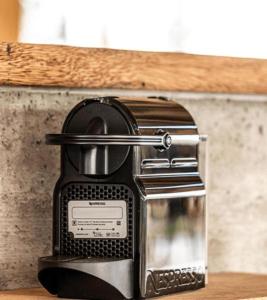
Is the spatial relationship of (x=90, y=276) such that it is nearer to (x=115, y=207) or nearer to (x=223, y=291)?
(x=115, y=207)

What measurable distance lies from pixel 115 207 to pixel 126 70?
406 mm

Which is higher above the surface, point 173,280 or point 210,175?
point 210,175

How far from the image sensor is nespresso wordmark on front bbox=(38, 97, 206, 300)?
1.90m

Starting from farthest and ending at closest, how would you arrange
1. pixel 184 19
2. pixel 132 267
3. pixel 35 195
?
pixel 184 19 < pixel 35 195 < pixel 132 267

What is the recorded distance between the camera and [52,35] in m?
2.13

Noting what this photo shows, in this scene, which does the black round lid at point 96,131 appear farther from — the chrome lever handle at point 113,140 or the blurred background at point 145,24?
the blurred background at point 145,24

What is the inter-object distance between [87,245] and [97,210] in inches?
2.9

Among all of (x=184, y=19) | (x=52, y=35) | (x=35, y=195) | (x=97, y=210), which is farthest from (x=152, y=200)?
(x=184, y=19)

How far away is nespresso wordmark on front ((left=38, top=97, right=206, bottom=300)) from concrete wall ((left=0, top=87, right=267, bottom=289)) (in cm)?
14

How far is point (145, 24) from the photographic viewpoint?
90.7 inches

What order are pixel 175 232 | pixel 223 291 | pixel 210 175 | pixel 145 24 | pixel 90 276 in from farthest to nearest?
pixel 210 175 < pixel 145 24 < pixel 223 291 < pixel 175 232 < pixel 90 276

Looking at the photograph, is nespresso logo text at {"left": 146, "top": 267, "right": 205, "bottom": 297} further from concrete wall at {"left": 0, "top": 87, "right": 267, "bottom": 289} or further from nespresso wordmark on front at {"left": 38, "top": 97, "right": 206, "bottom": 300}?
concrete wall at {"left": 0, "top": 87, "right": 267, "bottom": 289}

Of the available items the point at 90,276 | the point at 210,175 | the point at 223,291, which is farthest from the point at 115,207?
the point at 210,175

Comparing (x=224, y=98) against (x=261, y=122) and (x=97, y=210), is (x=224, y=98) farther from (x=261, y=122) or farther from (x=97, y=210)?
(x=97, y=210)
